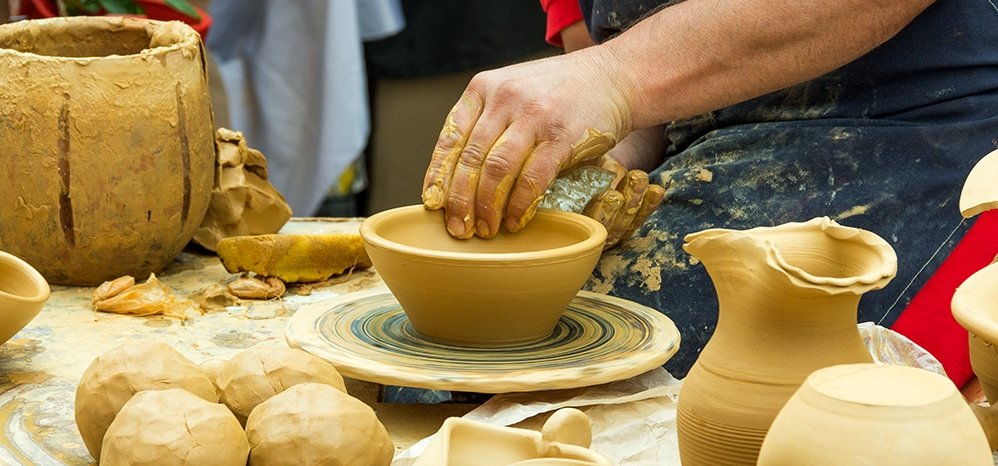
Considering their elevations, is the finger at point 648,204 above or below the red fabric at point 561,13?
below

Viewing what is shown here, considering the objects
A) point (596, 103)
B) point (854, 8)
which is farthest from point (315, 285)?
point (854, 8)

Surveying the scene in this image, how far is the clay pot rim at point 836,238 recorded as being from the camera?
40.2 inches

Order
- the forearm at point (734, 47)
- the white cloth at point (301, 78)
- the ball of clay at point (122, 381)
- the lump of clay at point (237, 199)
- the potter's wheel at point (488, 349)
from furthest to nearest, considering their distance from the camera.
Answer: the white cloth at point (301, 78) → the lump of clay at point (237, 199) → the forearm at point (734, 47) → the potter's wheel at point (488, 349) → the ball of clay at point (122, 381)

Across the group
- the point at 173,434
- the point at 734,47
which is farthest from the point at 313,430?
the point at 734,47

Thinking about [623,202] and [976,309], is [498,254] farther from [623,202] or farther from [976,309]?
[976,309]

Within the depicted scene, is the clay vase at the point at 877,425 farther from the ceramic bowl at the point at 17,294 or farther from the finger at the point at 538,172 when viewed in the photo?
the ceramic bowl at the point at 17,294

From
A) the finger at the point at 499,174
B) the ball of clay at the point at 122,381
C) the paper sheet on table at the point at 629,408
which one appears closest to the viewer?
the ball of clay at the point at 122,381

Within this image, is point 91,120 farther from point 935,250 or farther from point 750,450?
point 935,250

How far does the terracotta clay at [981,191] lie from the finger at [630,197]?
700 millimetres

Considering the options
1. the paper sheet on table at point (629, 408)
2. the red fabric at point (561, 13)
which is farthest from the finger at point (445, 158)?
the red fabric at point (561, 13)

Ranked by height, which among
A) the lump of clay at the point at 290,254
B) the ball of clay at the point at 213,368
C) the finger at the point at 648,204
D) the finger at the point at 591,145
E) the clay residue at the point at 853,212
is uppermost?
the finger at the point at 591,145

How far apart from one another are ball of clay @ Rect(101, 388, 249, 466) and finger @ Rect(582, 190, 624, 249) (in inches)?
32.8

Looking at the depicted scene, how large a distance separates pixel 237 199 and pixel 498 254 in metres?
0.86

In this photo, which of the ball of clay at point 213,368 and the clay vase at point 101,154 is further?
the clay vase at point 101,154
